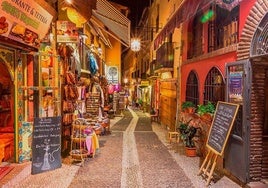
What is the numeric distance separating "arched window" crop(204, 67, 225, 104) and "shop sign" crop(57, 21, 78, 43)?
4.98 m

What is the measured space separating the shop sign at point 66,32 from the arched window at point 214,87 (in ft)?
16.3

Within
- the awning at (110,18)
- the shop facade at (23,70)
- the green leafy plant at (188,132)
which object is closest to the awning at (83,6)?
the shop facade at (23,70)

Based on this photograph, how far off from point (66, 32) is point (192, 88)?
19.4 ft

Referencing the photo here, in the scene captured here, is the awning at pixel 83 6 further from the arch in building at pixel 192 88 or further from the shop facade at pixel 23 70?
the arch in building at pixel 192 88

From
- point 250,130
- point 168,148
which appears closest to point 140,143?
point 168,148

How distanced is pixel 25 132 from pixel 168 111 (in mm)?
9713

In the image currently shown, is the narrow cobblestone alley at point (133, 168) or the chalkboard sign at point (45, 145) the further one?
the chalkboard sign at point (45, 145)

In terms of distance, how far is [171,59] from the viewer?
15.7 meters

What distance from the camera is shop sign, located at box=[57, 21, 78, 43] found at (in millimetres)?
9172

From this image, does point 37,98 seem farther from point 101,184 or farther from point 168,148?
point 168,148

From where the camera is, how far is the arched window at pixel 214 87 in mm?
8533

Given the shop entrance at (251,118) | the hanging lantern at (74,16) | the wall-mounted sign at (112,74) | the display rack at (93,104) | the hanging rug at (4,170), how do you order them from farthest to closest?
1. the wall-mounted sign at (112,74)
2. the display rack at (93,104)
3. the hanging lantern at (74,16)
4. the hanging rug at (4,170)
5. the shop entrance at (251,118)

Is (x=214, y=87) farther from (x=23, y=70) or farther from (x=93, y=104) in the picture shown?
(x=93, y=104)

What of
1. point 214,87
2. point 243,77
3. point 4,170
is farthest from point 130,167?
point 243,77
